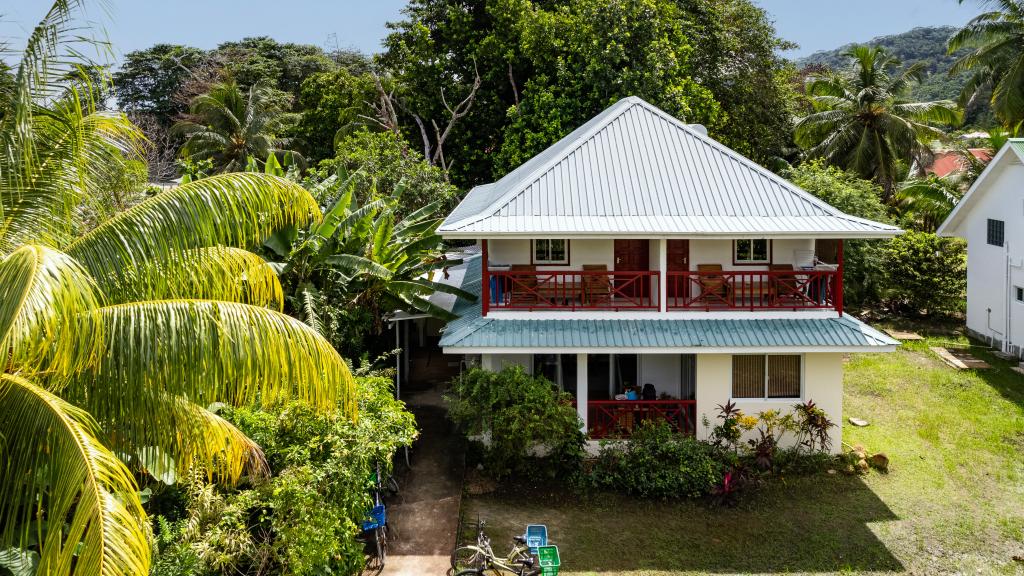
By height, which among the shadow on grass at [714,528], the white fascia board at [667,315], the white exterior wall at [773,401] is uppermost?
the white fascia board at [667,315]

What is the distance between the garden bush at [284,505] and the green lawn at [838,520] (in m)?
3.14

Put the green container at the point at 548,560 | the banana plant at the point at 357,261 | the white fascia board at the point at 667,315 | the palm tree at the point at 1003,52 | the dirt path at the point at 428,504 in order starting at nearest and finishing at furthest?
1. the green container at the point at 548,560
2. the dirt path at the point at 428,504
3. the white fascia board at the point at 667,315
4. the banana plant at the point at 357,261
5. the palm tree at the point at 1003,52

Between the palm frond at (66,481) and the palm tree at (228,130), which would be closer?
the palm frond at (66,481)

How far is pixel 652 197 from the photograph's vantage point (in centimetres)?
1798

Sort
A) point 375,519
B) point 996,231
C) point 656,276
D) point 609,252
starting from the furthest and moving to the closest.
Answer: point 996,231
point 609,252
point 656,276
point 375,519

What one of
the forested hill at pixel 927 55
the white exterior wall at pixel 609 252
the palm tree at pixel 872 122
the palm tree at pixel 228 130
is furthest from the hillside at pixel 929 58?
the white exterior wall at pixel 609 252

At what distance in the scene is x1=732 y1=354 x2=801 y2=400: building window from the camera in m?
17.2

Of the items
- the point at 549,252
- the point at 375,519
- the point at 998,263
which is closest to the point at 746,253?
the point at 549,252

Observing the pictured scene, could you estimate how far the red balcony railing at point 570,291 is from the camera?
1722 cm

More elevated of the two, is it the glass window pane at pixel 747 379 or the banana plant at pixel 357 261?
the banana plant at pixel 357 261

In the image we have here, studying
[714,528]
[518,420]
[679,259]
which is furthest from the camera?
[679,259]

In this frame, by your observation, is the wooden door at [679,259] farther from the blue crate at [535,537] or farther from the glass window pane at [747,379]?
the blue crate at [535,537]

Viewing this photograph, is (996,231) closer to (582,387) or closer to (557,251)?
(557,251)

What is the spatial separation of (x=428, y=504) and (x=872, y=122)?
98.2 feet
